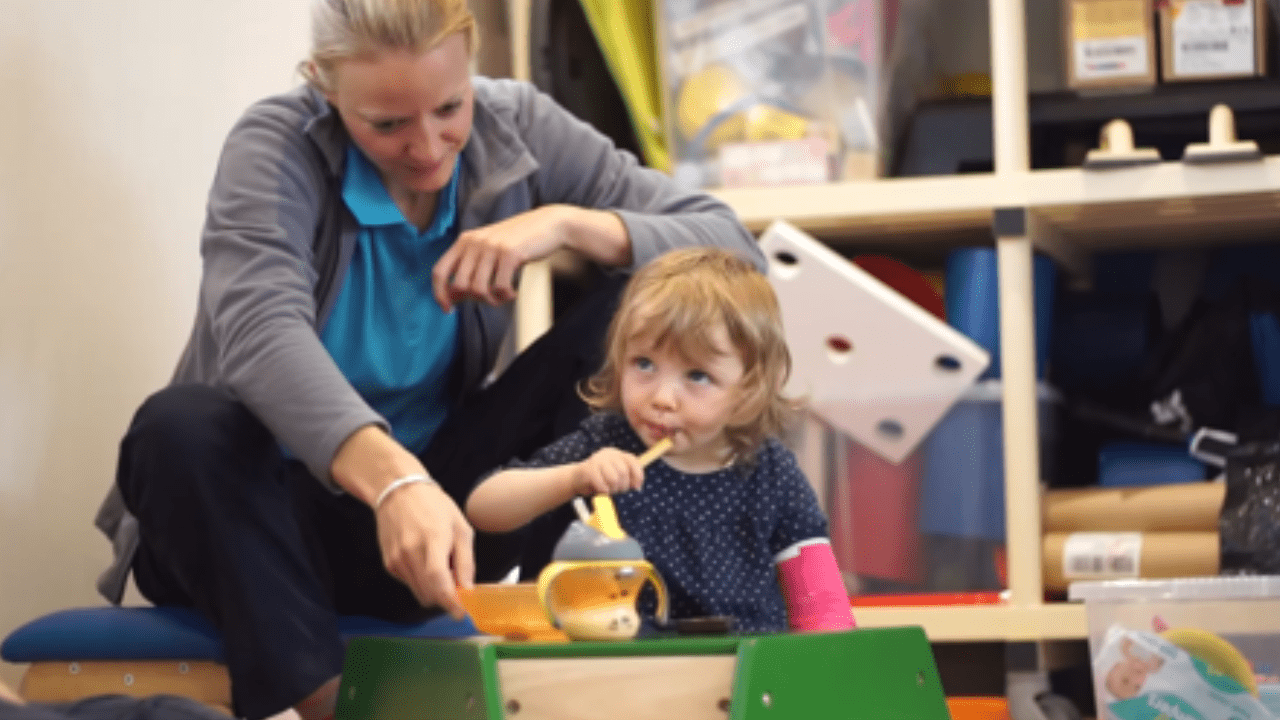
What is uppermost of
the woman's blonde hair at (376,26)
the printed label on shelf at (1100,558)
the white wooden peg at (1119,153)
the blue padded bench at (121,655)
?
the woman's blonde hair at (376,26)

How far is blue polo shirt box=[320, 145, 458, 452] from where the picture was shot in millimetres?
1306

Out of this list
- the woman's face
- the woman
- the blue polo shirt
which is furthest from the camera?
the blue polo shirt

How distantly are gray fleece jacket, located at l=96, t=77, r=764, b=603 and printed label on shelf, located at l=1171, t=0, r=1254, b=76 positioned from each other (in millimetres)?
604

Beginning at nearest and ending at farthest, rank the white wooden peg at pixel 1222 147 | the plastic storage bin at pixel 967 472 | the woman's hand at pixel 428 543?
the woman's hand at pixel 428 543 → the white wooden peg at pixel 1222 147 → the plastic storage bin at pixel 967 472

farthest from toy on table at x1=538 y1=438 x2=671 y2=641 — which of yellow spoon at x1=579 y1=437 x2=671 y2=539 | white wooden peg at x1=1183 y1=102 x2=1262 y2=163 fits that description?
white wooden peg at x1=1183 y1=102 x2=1262 y2=163

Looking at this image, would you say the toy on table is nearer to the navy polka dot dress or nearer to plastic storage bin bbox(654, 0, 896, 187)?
the navy polka dot dress

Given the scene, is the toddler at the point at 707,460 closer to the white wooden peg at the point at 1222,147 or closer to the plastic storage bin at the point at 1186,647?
the plastic storage bin at the point at 1186,647

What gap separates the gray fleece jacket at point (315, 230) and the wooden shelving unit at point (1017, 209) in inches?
13.6

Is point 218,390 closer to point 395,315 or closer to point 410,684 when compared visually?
point 395,315

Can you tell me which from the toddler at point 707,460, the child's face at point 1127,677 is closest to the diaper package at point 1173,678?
the child's face at point 1127,677

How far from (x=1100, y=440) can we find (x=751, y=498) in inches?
30.1

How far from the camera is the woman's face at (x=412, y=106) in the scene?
1192 mm

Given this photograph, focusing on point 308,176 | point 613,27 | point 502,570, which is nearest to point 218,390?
point 308,176

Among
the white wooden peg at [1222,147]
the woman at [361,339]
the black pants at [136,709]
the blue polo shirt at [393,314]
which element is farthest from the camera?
the white wooden peg at [1222,147]
